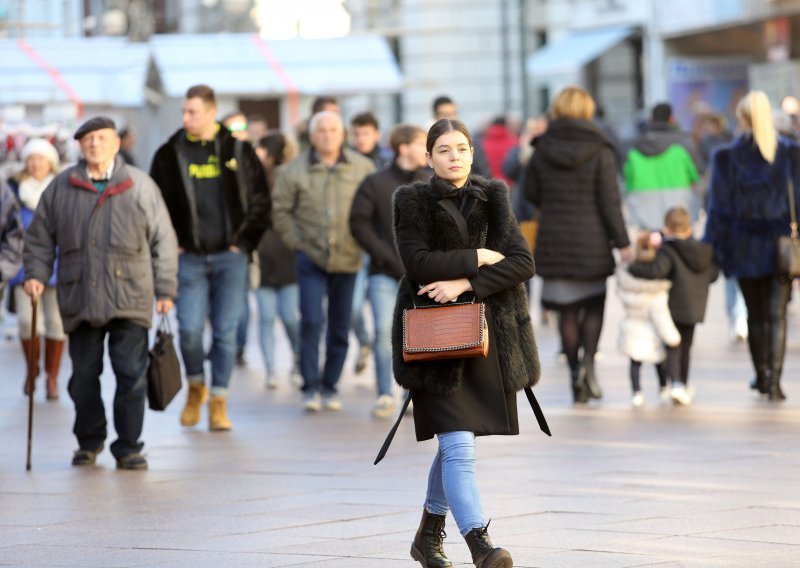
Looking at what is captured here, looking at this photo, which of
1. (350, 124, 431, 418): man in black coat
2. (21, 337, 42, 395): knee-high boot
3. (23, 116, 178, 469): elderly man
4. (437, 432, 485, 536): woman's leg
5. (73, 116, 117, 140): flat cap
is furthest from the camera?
(350, 124, 431, 418): man in black coat

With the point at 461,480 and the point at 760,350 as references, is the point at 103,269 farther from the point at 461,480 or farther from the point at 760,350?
the point at 760,350

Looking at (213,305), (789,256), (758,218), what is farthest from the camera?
(758,218)

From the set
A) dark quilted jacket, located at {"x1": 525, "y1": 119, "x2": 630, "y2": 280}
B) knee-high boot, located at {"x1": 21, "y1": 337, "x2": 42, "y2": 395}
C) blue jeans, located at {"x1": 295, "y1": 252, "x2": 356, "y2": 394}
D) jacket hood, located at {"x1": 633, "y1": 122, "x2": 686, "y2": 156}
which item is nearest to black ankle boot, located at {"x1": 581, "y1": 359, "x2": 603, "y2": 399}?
dark quilted jacket, located at {"x1": 525, "y1": 119, "x2": 630, "y2": 280}

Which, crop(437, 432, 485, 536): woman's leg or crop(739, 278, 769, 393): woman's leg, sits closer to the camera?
crop(437, 432, 485, 536): woman's leg

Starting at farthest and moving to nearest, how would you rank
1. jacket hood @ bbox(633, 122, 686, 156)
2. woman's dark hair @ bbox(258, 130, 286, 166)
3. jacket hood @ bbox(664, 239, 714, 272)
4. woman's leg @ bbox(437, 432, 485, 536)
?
jacket hood @ bbox(633, 122, 686, 156)
woman's dark hair @ bbox(258, 130, 286, 166)
jacket hood @ bbox(664, 239, 714, 272)
woman's leg @ bbox(437, 432, 485, 536)

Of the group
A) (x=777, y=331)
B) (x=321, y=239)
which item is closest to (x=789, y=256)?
(x=777, y=331)

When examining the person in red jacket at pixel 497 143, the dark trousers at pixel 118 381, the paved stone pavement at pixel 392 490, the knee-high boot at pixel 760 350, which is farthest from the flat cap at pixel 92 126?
the person in red jacket at pixel 497 143

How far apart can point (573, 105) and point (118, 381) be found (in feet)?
13.1

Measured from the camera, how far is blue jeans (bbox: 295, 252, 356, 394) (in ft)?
42.6

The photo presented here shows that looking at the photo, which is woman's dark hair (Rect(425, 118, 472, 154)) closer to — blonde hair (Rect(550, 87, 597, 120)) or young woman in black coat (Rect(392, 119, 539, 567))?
young woman in black coat (Rect(392, 119, 539, 567))

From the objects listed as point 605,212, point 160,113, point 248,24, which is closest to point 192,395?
point 605,212

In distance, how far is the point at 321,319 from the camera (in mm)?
13039

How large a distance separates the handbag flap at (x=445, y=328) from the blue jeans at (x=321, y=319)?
5.65 metres

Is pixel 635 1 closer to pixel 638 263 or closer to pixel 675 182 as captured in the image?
pixel 675 182
